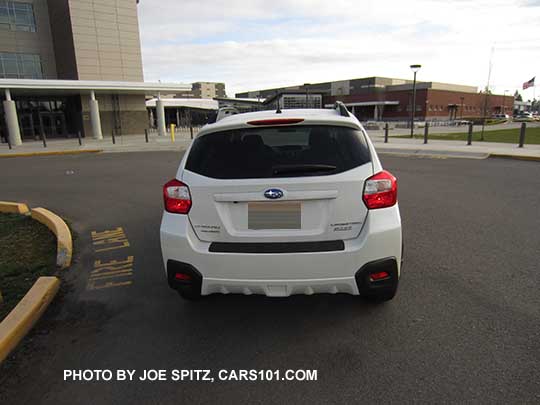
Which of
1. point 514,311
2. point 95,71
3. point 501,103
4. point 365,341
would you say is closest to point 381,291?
point 365,341

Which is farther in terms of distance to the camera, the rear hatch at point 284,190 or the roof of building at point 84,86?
the roof of building at point 84,86

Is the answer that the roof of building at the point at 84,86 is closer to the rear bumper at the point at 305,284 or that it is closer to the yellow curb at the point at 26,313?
the yellow curb at the point at 26,313

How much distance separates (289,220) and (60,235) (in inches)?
150

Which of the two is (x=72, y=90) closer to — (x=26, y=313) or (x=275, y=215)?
(x=26, y=313)

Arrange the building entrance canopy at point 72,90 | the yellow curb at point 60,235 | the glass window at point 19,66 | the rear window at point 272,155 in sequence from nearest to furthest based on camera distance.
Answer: the rear window at point 272,155 → the yellow curb at point 60,235 → the building entrance canopy at point 72,90 → the glass window at point 19,66

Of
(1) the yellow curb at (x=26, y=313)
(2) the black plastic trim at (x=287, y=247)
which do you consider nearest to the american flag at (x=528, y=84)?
(2) the black plastic trim at (x=287, y=247)

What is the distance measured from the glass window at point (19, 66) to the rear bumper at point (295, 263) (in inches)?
1652

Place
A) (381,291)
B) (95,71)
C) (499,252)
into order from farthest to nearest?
(95,71) → (499,252) → (381,291)

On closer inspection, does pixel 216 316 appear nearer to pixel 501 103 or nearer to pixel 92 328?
pixel 92 328

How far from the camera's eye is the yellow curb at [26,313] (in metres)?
2.86

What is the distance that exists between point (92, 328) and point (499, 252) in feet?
14.6

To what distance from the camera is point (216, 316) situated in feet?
10.8

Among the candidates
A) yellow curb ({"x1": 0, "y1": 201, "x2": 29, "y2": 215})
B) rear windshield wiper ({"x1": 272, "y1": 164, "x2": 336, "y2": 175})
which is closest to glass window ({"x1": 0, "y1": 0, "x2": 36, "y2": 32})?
yellow curb ({"x1": 0, "y1": 201, "x2": 29, "y2": 215})

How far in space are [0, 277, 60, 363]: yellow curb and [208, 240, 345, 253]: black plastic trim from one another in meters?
1.73
